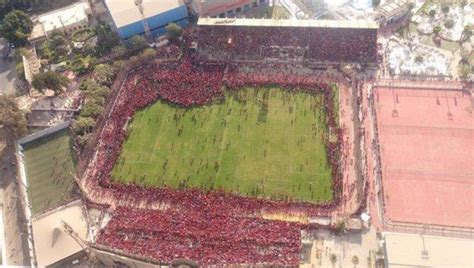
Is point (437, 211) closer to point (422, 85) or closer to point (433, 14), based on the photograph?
point (422, 85)

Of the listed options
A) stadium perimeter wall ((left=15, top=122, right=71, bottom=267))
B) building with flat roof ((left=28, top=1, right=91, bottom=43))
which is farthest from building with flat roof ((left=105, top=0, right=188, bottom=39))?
stadium perimeter wall ((left=15, top=122, right=71, bottom=267))

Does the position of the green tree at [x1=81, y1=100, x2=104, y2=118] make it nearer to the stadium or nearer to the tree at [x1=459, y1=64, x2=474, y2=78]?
the stadium

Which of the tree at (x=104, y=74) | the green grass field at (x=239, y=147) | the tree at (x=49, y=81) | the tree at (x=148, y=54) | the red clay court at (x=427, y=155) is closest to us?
the red clay court at (x=427, y=155)

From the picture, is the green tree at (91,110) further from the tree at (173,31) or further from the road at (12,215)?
the tree at (173,31)

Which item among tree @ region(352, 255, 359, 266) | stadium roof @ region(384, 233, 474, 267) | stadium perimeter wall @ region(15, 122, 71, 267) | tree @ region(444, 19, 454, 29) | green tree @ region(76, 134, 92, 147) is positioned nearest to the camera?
stadium roof @ region(384, 233, 474, 267)

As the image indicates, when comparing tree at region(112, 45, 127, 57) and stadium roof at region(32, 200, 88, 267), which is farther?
tree at region(112, 45, 127, 57)

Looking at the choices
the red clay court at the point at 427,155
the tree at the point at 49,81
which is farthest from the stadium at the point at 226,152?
the tree at the point at 49,81

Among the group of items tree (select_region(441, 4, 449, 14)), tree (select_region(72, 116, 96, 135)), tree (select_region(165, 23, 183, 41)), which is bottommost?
tree (select_region(72, 116, 96, 135))

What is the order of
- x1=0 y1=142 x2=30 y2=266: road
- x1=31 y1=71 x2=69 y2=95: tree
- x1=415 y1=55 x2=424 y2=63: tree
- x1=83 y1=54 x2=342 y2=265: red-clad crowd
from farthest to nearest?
x1=415 y1=55 x2=424 y2=63: tree < x1=31 y1=71 x2=69 y2=95: tree < x1=0 y1=142 x2=30 y2=266: road < x1=83 y1=54 x2=342 y2=265: red-clad crowd
